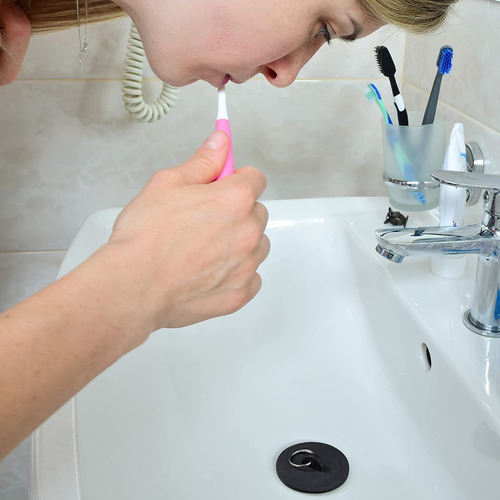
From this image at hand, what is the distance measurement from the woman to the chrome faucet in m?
0.15

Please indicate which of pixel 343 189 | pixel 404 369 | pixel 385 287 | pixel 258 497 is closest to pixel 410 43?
pixel 343 189

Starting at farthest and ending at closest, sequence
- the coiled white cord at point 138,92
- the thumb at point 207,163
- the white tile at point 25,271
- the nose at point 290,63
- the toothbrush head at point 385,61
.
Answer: the white tile at point 25,271 → the coiled white cord at point 138,92 → the toothbrush head at point 385,61 → the nose at point 290,63 → the thumb at point 207,163

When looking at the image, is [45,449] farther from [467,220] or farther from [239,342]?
[467,220]

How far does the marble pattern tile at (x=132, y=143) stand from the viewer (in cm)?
112

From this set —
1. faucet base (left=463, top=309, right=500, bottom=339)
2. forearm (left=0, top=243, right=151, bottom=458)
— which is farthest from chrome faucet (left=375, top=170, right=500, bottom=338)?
forearm (left=0, top=243, right=151, bottom=458)

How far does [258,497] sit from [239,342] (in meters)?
0.23

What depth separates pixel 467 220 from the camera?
91 centimetres

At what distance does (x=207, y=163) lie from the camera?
1.95 ft

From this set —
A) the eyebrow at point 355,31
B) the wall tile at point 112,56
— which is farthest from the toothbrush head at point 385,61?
the wall tile at point 112,56

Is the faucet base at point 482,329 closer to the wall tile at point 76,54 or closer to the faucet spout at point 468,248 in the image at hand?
the faucet spout at point 468,248

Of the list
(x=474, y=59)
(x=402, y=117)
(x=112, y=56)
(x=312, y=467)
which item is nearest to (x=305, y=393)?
(x=312, y=467)

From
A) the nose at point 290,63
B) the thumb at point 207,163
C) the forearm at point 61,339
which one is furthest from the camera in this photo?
the nose at point 290,63

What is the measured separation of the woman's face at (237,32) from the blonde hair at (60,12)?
19 cm

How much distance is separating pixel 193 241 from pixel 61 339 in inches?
5.0
